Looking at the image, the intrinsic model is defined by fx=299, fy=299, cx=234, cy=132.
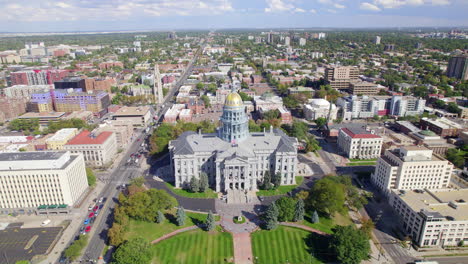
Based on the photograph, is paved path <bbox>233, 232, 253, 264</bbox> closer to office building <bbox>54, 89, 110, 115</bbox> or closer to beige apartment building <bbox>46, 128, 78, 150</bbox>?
beige apartment building <bbox>46, 128, 78, 150</bbox>

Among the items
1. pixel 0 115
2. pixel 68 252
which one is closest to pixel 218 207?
pixel 68 252

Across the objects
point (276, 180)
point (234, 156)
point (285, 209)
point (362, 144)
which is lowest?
point (276, 180)

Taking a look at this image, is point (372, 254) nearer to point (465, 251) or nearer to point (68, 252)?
point (465, 251)

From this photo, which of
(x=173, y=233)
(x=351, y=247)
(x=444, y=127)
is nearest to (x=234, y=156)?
(x=173, y=233)

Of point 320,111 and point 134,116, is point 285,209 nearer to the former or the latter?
point 320,111

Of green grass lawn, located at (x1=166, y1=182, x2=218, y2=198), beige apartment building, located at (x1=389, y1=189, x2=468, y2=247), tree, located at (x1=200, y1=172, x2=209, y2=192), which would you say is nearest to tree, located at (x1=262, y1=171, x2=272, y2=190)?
green grass lawn, located at (x1=166, y1=182, x2=218, y2=198)
